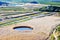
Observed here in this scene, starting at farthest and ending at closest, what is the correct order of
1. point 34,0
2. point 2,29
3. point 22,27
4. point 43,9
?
point 34,0 → point 43,9 → point 22,27 → point 2,29

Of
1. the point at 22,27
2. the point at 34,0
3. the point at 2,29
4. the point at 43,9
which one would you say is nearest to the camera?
the point at 2,29

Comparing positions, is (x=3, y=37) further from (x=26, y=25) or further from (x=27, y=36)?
(x=26, y=25)

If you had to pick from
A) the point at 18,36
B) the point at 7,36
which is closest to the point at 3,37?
the point at 7,36

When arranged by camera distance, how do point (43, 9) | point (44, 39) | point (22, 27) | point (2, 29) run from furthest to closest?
point (43, 9) < point (22, 27) < point (2, 29) < point (44, 39)

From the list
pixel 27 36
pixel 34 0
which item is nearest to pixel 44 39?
pixel 27 36

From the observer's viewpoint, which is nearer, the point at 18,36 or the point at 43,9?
the point at 18,36

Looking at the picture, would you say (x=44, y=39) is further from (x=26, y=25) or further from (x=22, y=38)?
(x=26, y=25)

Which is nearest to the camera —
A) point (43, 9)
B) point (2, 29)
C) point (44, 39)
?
point (44, 39)

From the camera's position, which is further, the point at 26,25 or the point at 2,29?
the point at 26,25
